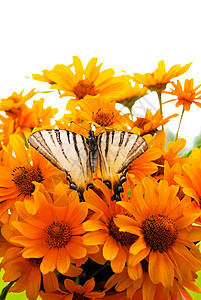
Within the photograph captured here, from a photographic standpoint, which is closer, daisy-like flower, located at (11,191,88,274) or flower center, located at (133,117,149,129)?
daisy-like flower, located at (11,191,88,274)

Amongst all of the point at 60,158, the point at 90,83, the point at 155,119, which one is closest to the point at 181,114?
the point at 155,119

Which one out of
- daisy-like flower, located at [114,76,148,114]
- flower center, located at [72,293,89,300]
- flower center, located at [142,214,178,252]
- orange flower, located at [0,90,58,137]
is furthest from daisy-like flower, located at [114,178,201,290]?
orange flower, located at [0,90,58,137]

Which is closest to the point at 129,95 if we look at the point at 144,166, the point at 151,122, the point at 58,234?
the point at 151,122

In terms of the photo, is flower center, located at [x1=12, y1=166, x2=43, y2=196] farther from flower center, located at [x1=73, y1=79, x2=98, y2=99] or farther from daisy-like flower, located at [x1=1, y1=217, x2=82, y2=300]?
flower center, located at [x1=73, y1=79, x2=98, y2=99]

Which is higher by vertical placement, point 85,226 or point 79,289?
point 85,226

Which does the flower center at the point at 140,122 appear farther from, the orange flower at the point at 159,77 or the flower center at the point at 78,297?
the flower center at the point at 78,297

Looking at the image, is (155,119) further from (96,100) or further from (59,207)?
(59,207)

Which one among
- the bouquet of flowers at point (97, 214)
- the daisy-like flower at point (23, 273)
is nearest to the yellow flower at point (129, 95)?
the bouquet of flowers at point (97, 214)
